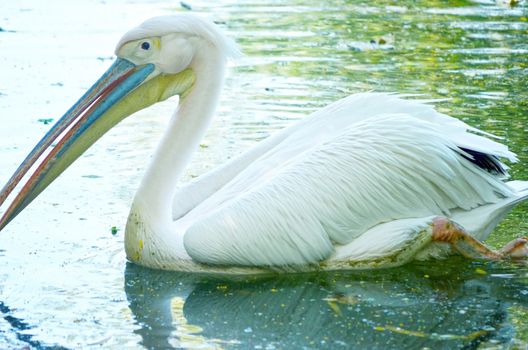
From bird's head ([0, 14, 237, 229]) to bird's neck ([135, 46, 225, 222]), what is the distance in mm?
52

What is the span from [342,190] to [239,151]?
1872mm

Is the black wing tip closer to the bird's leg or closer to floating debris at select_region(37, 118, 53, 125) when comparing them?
the bird's leg

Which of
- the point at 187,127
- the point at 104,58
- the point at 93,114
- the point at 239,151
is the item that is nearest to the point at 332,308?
the point at 187,127

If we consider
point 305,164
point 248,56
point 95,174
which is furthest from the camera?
point 248,56

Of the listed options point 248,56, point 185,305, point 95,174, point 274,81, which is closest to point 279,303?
point 185,305

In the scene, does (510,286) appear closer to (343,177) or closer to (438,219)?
(438,219)

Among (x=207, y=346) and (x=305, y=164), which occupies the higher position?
(x=305, y=164)

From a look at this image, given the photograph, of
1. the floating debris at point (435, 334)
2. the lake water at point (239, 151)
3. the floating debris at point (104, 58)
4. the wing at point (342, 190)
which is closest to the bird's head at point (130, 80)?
the lake water at point (239, 151)

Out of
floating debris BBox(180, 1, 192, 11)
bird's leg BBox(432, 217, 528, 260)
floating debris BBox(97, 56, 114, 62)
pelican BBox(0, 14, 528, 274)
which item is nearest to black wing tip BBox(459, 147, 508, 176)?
pelican BBox(0, 14, 528, 274)

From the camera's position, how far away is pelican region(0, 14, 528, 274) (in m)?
4.82

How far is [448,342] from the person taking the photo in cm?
413

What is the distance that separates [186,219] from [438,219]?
3.86ft

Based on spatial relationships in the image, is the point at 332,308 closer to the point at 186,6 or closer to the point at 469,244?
the point at 469,244

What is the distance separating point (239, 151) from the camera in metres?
6.66
